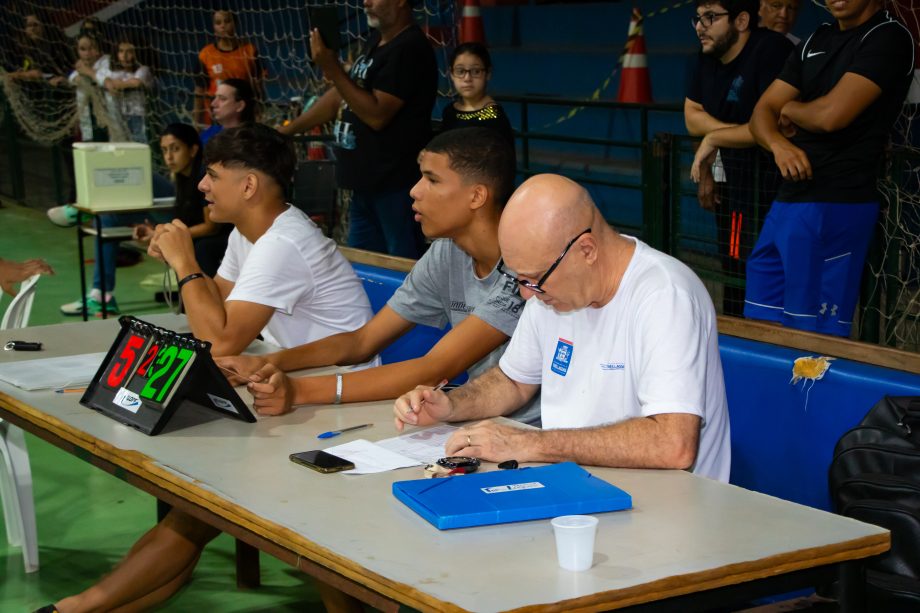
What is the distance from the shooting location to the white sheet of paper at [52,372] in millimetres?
2891

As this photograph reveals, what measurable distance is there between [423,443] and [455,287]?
802 mm

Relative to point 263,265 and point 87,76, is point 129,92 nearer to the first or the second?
point 87,76

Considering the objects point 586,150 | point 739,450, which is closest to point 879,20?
point 739,450

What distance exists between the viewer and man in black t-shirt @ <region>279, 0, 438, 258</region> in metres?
5.07

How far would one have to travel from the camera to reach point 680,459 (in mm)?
2234

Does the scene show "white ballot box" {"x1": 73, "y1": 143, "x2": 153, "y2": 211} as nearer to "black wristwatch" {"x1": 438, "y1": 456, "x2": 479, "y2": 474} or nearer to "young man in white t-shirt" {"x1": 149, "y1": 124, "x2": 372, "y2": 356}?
"young man in white t-shirt" {"x1": 149, "y1": 124, "x2": 372, "y2": 356}

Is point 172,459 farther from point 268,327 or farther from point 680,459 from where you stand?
point 268,327

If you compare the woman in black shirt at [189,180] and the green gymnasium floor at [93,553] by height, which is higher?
the woman in black shirt at [189,180]

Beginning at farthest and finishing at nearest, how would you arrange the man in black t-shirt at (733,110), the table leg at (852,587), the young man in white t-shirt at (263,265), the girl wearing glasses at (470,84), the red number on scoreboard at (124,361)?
the girl wearing glasses at (470,84), the man in black t-shirt at (733,110), the young man in white t-shirt at (263,265), the red number on scoreboard at (124,361), the table leg at (852,587)

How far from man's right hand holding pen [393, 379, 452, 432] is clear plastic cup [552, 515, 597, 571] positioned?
822mm

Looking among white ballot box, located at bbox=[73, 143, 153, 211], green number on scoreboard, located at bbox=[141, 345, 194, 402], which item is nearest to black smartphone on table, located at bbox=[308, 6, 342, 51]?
white ballot box, located at bbox=[73, 143, 153, 211]

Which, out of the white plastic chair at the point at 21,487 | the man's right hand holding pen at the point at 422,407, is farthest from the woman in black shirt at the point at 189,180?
the man's right hand holding pen at the point at 422,407

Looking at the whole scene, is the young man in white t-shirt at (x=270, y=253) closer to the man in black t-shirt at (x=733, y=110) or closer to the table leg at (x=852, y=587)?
the man in black t-shirt at (x=733, y=110)

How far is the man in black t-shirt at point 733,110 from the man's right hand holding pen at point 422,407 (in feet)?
6.92
